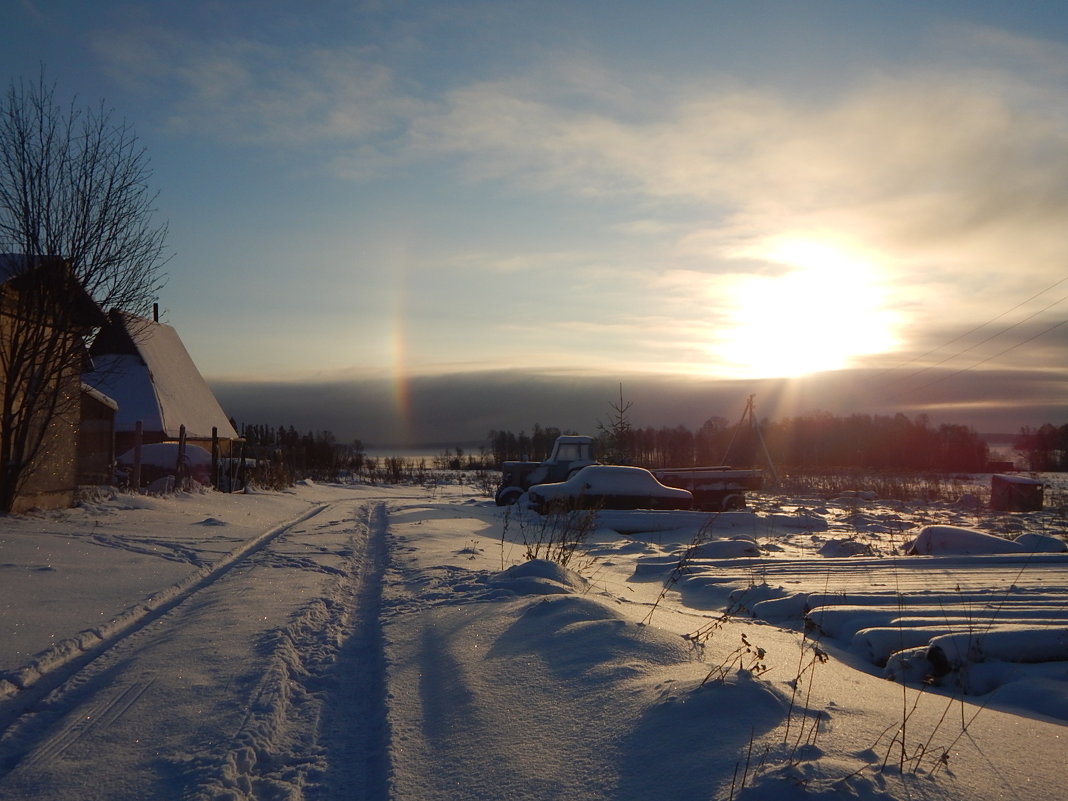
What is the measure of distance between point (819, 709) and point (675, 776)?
3.91ft

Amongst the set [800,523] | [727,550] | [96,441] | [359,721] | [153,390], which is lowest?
[800,523]

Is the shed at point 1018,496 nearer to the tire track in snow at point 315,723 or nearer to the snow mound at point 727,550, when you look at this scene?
the snow mound at point 727,550

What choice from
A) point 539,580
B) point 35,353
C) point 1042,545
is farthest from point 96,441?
point 1042,545

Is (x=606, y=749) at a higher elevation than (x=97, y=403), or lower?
lower

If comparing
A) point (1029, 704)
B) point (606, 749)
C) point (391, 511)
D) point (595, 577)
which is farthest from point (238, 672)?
point (391, 511)

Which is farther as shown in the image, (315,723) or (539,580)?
(539,580)

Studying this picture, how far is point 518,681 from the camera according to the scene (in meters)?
4.89

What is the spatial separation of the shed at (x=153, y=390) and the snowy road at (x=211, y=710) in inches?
884

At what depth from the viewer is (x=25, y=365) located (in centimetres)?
1465

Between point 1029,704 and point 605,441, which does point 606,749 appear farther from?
point 605,441

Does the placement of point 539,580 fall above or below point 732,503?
above

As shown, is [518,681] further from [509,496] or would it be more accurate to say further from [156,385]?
[156,385]

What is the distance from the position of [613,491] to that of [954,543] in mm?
7841

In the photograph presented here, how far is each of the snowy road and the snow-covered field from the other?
0.8 inches
